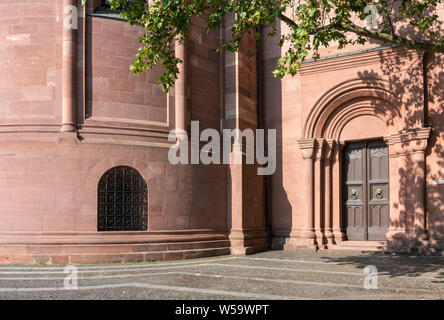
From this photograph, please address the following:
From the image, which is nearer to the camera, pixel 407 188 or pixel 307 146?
pixel 407 188

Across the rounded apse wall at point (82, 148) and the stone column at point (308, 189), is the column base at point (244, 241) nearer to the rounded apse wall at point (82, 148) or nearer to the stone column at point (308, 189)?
the rounded apse wall at point (82, 148)

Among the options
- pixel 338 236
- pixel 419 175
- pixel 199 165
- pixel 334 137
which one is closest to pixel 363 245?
pixel 338 236

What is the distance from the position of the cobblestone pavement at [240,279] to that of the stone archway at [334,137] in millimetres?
2679

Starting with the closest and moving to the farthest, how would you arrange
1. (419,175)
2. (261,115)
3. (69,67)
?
(69,67) < (419,175) < (261,115)

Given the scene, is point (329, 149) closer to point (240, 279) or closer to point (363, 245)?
point (363, 245)

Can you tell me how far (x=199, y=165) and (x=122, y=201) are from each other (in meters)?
2.46

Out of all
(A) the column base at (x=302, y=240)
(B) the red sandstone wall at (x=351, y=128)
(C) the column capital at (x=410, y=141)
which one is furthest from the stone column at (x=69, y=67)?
(C) the column capital at (x=410, y=141)

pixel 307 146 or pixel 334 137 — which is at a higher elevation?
pixel 334 137

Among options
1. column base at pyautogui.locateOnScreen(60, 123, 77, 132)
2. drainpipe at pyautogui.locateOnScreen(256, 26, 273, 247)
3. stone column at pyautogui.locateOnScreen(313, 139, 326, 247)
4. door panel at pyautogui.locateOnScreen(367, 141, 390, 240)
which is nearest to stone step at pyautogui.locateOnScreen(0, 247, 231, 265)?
column base at pyautogui.locateOnScreen(60, 123, 77, 132)

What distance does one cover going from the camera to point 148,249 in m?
13.3

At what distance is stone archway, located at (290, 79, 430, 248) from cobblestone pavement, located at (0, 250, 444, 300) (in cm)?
268

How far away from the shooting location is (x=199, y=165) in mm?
14586

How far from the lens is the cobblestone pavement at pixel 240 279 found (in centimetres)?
823

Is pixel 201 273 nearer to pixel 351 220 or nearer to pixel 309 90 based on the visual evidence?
pixel 351 220
